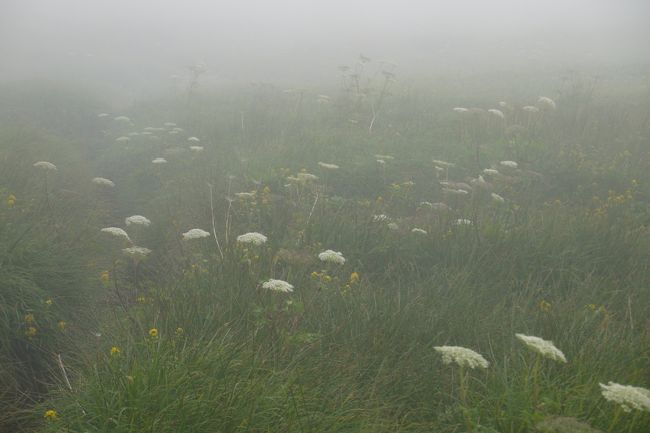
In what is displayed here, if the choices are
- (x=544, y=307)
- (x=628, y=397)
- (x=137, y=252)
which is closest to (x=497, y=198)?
(x=544, y=307)

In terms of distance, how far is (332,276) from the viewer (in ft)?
17.3

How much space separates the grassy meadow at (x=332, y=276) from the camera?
307 centimetres

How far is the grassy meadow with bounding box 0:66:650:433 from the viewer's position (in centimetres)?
307

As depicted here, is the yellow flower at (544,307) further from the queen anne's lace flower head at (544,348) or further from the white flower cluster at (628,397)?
the white flower cluster at (628,397)

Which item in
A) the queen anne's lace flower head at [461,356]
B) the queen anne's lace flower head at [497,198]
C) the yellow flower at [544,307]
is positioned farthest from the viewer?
the queen anne's lace flower head at [497,198]

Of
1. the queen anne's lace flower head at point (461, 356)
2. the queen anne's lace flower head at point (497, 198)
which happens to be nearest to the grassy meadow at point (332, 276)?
the queen anne's lace flower head at point (461, 356)

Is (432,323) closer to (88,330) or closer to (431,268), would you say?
(431,268)

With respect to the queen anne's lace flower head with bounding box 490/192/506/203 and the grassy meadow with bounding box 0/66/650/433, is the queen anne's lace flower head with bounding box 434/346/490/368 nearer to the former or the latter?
the grassy meadow with bounding box 0/66/650/433

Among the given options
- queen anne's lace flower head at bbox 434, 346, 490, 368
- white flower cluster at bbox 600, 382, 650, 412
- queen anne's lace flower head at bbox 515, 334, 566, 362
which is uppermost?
white flower cluster at bbox 600, 382, 650, 412

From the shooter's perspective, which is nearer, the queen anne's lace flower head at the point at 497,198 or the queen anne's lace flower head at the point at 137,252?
the queen anne's lace flower head at the point at 137,252

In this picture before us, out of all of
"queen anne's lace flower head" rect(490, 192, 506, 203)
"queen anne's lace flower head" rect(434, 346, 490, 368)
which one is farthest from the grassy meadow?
"queen anne's lace flower head" rect(490, 192, 506, 203)

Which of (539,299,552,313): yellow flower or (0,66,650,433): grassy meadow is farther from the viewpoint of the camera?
(539,299,552,313): yellow flower

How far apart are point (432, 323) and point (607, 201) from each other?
4.53m

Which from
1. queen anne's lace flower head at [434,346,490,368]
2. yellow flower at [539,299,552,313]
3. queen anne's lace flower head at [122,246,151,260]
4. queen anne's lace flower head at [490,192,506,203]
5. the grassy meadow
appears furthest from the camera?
queen anne's lace flower head at [490,192,506,203]
